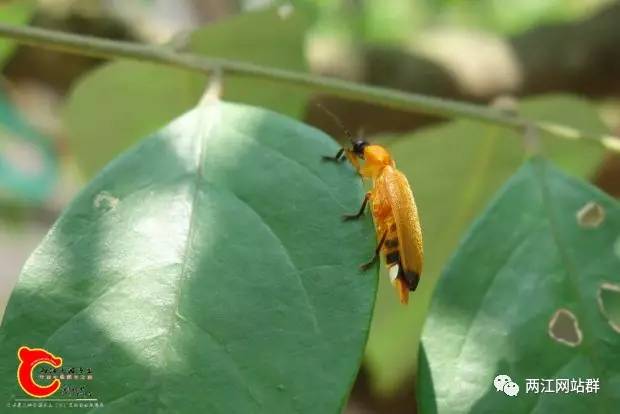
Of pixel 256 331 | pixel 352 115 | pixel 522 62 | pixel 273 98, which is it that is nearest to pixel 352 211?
pixel 256 331

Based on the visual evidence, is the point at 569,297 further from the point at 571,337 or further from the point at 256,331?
the point at 256,331

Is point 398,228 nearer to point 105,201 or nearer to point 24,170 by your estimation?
point 105,201

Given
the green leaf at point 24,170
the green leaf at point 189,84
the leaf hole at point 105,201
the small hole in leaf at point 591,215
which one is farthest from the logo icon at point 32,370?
the green leaf at point 24,170

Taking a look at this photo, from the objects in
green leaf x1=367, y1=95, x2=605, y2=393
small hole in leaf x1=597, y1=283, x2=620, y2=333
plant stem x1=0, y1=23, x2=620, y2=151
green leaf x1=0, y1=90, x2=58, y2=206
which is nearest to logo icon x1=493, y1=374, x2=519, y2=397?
small hole in leaf x1=597, y1=283, x2=620, y2=333

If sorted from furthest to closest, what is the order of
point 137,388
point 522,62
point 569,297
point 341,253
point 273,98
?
point 522,62
point 273,98
point 569,297
point 341,253
point 137,388

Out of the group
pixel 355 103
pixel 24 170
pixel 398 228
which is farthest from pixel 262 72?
pixel 24 170

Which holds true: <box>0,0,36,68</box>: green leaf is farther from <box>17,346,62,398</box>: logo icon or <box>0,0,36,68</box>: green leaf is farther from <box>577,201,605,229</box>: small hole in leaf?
<box>577,201,605,229</box>: small hole in leaf

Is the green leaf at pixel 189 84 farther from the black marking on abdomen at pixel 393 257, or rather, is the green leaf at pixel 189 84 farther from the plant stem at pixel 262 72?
the black marking on abdomen at pixel 393 257
